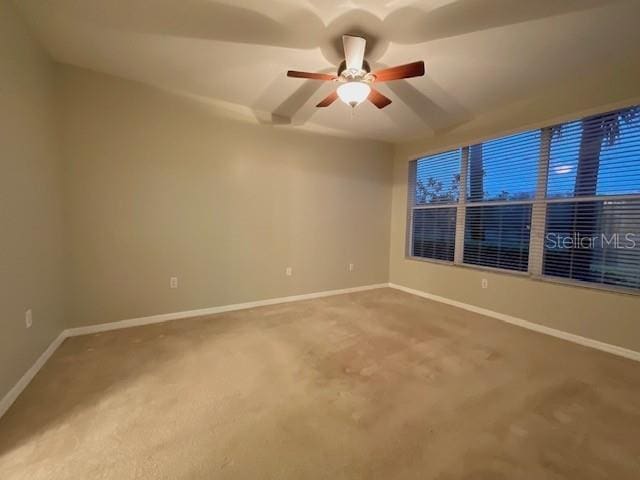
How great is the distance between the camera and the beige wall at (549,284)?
253 cm

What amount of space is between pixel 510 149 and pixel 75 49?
14.9ft

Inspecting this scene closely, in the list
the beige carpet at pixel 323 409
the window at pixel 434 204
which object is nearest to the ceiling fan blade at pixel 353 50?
the beige carpet at pixel 323 409

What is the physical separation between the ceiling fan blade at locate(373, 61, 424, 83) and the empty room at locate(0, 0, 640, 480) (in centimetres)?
1

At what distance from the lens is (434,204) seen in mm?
4379

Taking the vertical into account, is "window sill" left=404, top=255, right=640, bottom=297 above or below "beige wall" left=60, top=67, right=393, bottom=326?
below

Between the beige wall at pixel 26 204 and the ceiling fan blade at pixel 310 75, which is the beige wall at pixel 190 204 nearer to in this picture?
the beige wall at pixel 26 204

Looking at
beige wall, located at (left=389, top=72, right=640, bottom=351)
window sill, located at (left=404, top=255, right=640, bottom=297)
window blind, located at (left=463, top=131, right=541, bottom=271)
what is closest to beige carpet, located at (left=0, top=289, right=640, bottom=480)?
beige wall, located at (left=389, top=72, right=640, bottom=351)

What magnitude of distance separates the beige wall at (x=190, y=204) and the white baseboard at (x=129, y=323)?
75 mm

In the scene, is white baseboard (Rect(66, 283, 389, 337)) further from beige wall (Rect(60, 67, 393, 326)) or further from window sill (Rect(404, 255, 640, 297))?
window sill (Rect(404, 255, 640, 297))

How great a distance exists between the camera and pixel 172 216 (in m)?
3.17

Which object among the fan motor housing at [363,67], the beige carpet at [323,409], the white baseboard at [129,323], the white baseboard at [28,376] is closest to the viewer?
the beige carpet at [323,409]

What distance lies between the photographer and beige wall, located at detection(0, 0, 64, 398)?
1759 mm

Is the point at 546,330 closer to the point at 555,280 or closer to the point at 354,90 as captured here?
the point at 555,280

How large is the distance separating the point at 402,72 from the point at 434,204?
2.73 metres
